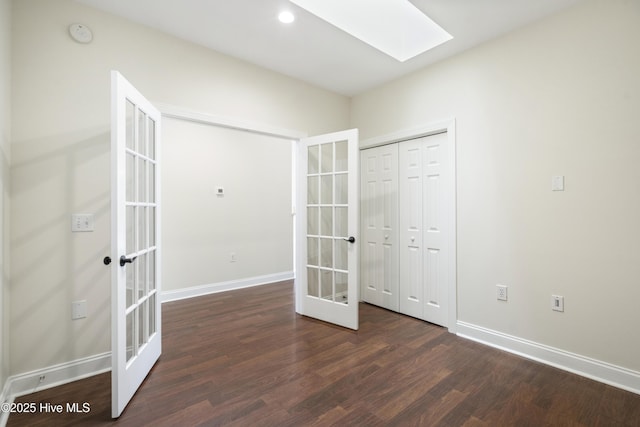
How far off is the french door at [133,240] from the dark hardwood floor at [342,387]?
0.21 meters

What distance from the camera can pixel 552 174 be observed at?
92.0 inches

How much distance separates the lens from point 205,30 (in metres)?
2.54

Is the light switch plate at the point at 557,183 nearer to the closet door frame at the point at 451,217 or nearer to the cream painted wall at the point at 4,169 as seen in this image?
the closet door frame at the point at 451,217

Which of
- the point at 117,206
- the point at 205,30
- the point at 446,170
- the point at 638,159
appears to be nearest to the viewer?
the point at 117,206

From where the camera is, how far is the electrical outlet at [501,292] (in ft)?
8.54

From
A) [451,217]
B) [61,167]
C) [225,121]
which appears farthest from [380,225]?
[61,167]

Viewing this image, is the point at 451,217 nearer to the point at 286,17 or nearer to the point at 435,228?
the point at 435,228

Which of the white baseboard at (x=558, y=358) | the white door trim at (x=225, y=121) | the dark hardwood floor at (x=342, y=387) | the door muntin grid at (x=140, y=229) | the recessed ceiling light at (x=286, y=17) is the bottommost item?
the dark hardwood floor at (x=342, y=387)

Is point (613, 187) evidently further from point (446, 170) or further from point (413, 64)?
point (413, 64)

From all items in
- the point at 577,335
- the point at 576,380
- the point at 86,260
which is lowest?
the point at 576,380

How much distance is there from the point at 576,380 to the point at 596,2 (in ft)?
8.85

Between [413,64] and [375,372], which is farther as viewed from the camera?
[413,64]

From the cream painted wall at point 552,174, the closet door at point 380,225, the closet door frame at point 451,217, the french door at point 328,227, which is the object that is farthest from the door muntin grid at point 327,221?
the cream painted wall at point 552,174

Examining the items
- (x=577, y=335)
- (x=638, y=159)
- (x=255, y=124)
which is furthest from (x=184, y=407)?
(x=638, y=159)
